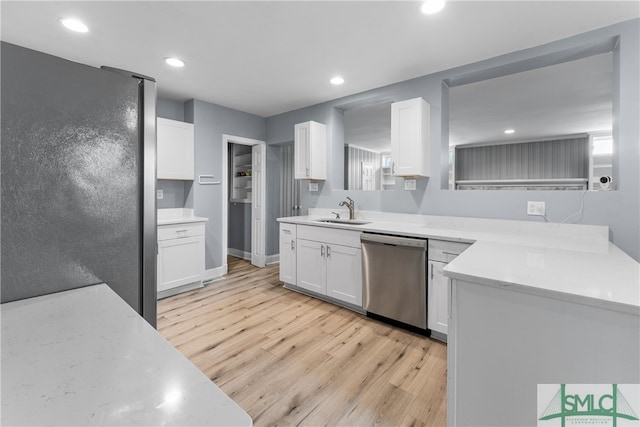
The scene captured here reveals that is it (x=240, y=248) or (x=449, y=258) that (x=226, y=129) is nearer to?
(x=240, y=248)

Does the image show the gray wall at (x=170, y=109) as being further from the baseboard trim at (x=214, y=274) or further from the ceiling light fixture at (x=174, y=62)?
the baseboard trim at (x=214, y=274)

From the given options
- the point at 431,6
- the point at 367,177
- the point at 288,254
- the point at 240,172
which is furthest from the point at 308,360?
the point at 367,177

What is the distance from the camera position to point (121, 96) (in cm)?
100

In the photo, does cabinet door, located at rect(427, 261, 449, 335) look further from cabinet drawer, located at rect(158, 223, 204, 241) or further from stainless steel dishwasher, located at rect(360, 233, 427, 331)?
cabinet drawer, located at rect(158, 223, 204, 241)

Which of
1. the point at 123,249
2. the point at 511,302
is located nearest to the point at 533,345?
the point at 511,302

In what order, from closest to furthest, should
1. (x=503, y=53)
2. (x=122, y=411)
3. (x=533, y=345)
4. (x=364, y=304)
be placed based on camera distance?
1. (x=122, y=411)
2. (x=533, y=345)
3. (x=503, y=53)
4. (x=364, y=304)

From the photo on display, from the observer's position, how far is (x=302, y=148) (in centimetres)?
381

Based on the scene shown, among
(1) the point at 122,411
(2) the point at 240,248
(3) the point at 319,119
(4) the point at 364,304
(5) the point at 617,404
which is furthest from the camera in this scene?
(2) the point at 240,248

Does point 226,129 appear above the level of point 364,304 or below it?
above

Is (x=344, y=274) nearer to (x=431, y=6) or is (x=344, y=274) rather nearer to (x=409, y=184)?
(x=409, y=184)

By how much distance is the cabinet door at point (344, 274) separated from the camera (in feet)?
9.31

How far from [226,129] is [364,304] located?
3062mm

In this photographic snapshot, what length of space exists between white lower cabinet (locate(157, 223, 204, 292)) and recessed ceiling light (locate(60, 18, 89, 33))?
1.79 m

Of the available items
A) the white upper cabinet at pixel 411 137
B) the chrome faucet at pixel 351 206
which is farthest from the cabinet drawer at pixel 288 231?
the white upper cabinet at pixel 411 137
